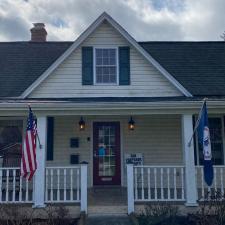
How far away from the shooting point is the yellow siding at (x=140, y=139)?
38.7 ft

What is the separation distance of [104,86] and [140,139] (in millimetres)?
2270

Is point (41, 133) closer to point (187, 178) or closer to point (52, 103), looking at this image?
point (52, 103)

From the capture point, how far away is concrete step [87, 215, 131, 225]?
8.24m

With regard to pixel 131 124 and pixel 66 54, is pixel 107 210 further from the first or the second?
pixel 66 54

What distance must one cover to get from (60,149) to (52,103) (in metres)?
2.78

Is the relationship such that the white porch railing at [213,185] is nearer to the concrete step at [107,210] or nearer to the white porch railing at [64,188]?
the concrete step at [107,210]

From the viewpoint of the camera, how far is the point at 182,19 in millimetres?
20266

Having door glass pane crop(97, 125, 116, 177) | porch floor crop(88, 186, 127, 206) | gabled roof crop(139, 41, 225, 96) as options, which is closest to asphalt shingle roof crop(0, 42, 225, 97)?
gabled roof crop(139, 41, 225, 96)

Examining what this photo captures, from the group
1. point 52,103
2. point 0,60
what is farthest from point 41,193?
point 0,60

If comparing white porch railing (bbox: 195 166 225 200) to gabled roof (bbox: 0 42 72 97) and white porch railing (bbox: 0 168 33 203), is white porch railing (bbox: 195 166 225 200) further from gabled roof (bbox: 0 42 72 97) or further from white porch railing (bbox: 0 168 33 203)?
gabled roof (bbox: 0 42 72 97)

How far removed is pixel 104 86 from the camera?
36.7ft

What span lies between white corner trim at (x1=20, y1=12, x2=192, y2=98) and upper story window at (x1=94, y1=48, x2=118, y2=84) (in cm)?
63

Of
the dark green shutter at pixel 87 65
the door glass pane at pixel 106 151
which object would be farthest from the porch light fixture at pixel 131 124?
the dark green shutter at pixel 87 65

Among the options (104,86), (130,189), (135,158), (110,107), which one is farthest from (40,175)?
(135,158)
